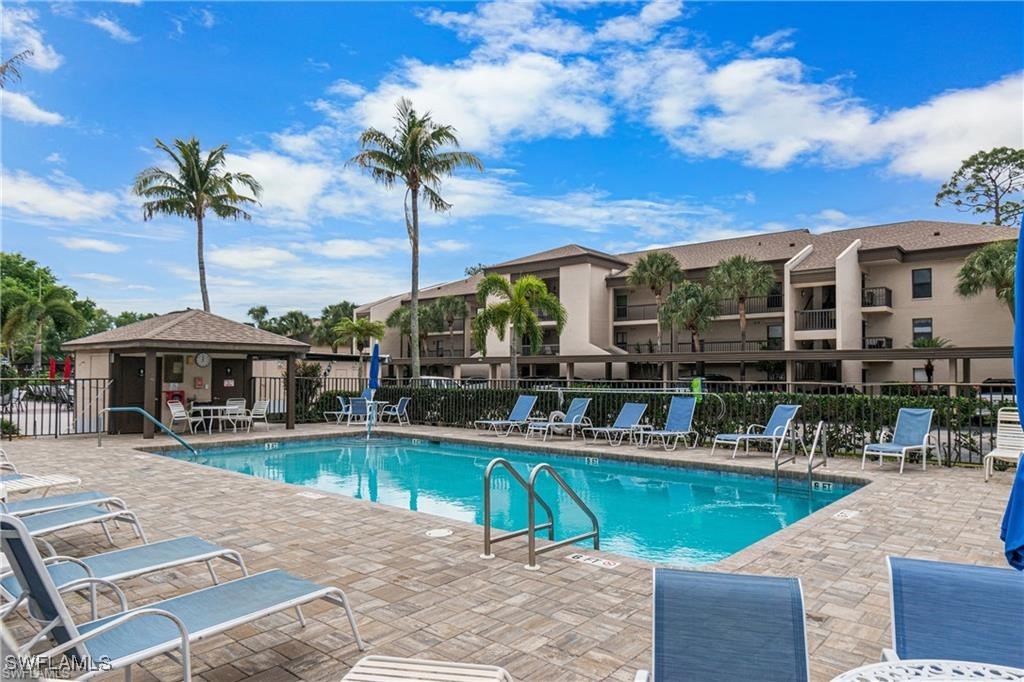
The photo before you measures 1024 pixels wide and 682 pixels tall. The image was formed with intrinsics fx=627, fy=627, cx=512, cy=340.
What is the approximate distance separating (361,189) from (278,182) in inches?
159

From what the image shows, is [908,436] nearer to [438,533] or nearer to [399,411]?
[438,533]

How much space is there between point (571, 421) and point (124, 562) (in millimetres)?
10994

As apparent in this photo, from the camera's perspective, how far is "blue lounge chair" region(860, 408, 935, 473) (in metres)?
9.58

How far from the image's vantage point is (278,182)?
25.9m

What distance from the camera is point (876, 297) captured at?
28734 mm

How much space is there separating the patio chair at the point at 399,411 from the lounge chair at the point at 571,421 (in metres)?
4.80

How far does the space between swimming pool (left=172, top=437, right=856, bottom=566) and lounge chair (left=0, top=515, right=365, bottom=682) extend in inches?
122

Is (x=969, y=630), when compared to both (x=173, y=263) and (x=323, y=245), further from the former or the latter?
(x=323, y=245)

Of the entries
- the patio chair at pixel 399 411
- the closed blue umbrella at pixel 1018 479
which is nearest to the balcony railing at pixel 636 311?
the patio chair at pixel 399 411

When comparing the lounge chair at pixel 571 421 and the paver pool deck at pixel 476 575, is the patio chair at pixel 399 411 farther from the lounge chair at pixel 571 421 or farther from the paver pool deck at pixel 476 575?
the paver pool deck at pixel 476 575

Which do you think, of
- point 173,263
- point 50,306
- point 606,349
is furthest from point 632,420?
point 50,306

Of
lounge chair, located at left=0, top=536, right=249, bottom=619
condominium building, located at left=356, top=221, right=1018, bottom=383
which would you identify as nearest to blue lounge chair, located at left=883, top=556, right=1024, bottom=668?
lounge chair, located at left=0, top=536, right=249, bottom=619

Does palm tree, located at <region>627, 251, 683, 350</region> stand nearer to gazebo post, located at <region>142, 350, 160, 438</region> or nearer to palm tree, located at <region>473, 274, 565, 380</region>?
palm tree, located at <region>473, 274, 565, 380</region>

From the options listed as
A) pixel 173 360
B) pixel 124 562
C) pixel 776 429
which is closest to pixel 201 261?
pixel 173 360
